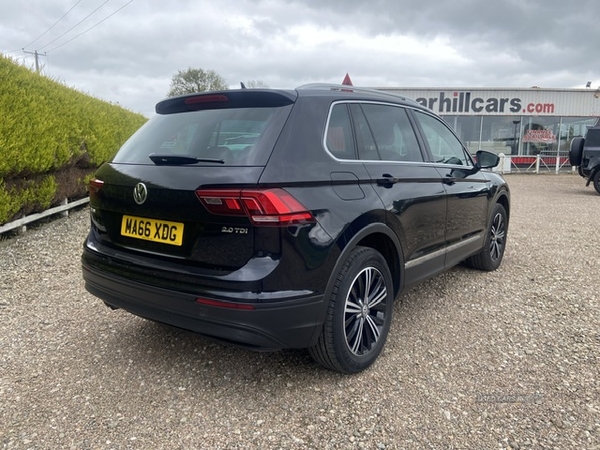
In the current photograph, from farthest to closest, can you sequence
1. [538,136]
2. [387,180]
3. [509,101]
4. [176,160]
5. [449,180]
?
[538,136]
[509,101]
[449,180]
[387,180]
[176,160]

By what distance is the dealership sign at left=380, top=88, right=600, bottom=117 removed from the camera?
2208 centimetres

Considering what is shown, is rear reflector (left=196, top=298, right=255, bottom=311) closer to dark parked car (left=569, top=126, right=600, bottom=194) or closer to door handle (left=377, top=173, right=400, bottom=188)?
door handle (left=377, top=173, right=400, bottom=188)

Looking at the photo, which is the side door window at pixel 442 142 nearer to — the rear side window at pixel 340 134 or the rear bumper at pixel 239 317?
the rear side window at pixel 340 134

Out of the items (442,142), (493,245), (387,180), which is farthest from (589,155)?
(387,180)

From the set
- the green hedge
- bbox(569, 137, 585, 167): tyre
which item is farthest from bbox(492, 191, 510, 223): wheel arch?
bbox(569, 137, 585, 167): tyre

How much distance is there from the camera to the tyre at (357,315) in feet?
8.54

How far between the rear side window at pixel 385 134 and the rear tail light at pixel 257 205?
0.83 meters

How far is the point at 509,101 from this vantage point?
22.1 meters

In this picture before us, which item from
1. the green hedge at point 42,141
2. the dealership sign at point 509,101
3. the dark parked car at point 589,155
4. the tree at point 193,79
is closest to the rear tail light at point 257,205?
the green hedge at point 42,141

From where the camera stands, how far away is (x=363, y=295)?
2.87 meters

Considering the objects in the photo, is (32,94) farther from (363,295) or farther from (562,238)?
(562,238)

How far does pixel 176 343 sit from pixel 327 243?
4.82 ft

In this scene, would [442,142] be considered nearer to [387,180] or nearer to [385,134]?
[385,134]

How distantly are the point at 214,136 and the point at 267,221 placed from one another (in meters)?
0.71
